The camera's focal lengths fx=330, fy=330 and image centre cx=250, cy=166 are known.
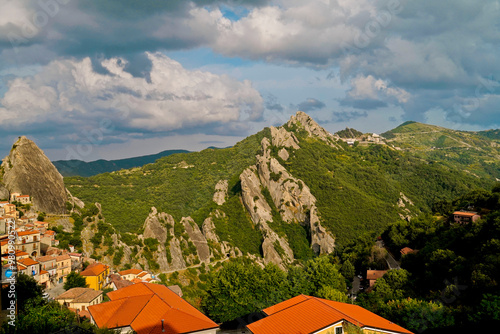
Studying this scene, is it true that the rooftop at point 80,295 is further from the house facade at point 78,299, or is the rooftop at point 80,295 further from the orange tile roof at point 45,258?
the orange tile roof at point 45,258

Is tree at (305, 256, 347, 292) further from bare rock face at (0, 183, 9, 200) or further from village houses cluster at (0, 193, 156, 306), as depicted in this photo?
bare rock face at (0, 183, 9, 200)

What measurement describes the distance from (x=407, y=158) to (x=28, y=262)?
512 feet

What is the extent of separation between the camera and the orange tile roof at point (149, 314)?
71.6ft

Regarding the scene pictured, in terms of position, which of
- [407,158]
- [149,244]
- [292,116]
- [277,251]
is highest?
[292,116]

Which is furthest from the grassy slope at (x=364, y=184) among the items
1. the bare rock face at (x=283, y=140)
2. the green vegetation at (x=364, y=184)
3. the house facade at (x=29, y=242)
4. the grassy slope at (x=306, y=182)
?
the house facade at (x=29, y=242)

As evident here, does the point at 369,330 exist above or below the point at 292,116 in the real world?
below

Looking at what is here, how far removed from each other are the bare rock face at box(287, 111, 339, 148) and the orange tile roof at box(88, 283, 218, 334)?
137756 mm

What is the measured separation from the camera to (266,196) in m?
105

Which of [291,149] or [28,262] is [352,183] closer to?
[291,149]

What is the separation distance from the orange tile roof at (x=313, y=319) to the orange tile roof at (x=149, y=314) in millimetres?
4574

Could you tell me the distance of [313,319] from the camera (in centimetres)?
1984

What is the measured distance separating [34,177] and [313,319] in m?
57.1

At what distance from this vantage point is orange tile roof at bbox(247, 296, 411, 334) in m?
19.3

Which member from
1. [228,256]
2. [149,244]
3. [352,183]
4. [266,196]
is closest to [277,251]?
[228,256]
